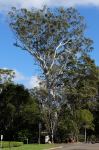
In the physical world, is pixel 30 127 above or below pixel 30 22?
below

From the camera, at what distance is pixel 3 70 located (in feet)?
249

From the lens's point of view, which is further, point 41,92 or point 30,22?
point 41,92

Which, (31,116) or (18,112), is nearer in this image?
(31,116)

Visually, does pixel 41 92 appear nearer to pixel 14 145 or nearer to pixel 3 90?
pixel 3 90

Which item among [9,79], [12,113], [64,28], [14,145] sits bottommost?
[14,145]

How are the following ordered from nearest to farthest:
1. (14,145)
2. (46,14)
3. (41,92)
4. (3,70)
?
(14,145) → (46,14) → (3,70) → (41,92)

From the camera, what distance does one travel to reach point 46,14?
2672 inches

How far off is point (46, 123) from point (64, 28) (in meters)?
14.8

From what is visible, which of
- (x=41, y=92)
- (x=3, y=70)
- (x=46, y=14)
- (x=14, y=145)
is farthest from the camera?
(x=41, y=92)

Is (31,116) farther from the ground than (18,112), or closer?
closer

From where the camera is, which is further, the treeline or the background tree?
the background tree

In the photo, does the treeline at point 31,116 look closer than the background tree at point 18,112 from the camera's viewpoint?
Yes

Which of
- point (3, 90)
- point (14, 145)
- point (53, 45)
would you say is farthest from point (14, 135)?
point (14, 145)

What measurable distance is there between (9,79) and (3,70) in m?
2.09
